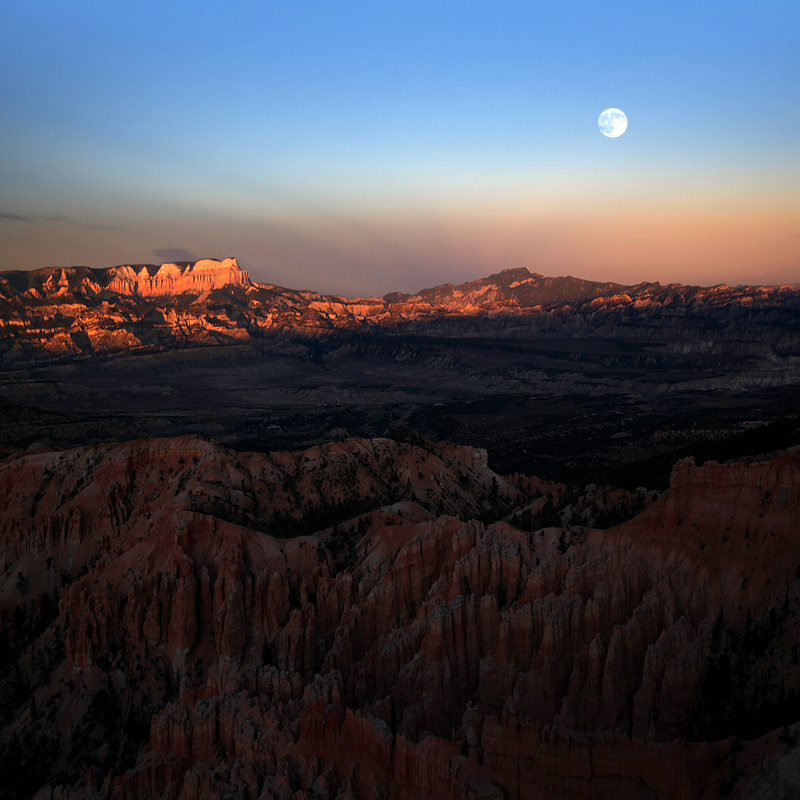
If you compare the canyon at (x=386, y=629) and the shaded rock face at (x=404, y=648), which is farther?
the canyon at (x=386, y=629)

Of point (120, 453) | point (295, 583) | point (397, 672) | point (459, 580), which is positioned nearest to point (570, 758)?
point (397, 672)

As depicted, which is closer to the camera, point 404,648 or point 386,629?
point 404,648

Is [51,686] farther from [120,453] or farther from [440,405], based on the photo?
[440,405]

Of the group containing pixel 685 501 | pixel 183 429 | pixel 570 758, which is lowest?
pixel 183 429

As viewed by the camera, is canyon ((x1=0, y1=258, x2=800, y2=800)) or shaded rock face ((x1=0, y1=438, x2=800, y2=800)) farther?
canyon ((x1=0, y1=258, x2=800, y2=800))

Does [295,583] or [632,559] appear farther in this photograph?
[295,583]

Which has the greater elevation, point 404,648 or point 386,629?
point 404,648

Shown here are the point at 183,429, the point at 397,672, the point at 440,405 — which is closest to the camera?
the point at 397,672

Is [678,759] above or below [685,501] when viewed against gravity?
below
